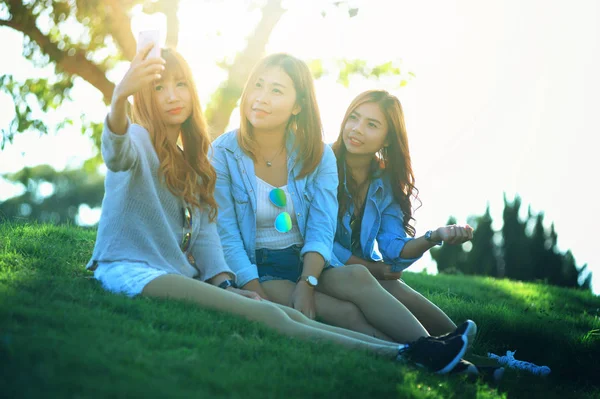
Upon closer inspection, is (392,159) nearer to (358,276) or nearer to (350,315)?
(358,276)

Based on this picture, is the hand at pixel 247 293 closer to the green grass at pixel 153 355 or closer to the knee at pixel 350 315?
the green grass at pixel 153 355

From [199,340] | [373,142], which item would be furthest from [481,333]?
[199,340]

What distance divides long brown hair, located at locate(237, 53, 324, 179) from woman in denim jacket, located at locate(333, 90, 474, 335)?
354mm

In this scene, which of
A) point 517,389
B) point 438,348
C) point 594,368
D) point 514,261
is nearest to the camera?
point 438,348

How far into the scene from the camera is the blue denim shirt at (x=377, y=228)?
5094 mm

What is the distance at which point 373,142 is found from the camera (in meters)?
5.16

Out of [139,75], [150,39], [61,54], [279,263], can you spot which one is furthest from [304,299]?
[61,54]

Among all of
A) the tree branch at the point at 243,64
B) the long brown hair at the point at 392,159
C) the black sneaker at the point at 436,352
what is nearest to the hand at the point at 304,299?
the black sneaker at the point at 436,352

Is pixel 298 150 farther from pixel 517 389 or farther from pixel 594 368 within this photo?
pixel 594 368

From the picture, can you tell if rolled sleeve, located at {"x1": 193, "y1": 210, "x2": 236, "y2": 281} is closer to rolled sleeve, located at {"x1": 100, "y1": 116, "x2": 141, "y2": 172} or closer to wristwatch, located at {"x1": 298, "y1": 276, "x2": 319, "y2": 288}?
wristwatch, located at {"x1": 298, "y1": 276, "x2": 319, "y2": 288}

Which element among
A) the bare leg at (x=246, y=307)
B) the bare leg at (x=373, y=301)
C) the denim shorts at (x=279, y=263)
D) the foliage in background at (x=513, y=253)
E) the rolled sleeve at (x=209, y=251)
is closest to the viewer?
the bare leg at (x=246, y=307)

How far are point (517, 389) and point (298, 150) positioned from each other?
2143 millimetres

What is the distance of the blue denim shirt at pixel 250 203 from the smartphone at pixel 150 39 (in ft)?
3.43

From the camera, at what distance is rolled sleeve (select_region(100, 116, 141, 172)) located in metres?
3.71
